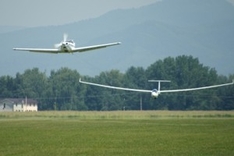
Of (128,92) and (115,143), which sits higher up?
(128,92)

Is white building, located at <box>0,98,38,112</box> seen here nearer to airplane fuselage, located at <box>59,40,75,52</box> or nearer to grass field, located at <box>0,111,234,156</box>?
airplane fuselage, located at <box>59,40,75,52</box>

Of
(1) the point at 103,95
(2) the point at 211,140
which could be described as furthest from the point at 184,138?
(1) the point at 103,95

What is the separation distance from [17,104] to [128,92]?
1992 cm

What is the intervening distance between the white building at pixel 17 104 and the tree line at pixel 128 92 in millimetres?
5310

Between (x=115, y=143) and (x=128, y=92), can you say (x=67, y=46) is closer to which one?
(x=115, y=143)

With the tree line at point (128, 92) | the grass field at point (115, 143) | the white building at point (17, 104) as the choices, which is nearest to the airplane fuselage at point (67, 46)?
the grass field at point (115, 143)

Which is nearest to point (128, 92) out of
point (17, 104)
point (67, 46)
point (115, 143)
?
point (17, 104)

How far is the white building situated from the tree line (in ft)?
17.4

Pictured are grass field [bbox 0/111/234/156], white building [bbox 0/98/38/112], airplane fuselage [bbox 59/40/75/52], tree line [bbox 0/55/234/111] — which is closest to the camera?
grass field [bbox 0/111/234/156]

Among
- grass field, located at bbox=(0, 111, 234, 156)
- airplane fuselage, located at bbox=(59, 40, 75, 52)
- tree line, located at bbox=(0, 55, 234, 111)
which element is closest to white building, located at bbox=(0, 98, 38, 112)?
tree line, located at bbox=(0, 55, 234, 111)

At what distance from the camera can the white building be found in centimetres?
11475

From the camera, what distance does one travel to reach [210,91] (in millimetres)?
116812

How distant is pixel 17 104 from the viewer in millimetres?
117688

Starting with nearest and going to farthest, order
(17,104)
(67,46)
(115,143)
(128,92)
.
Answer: (115,143)
(67,46)
(17,104)
(128,92)
